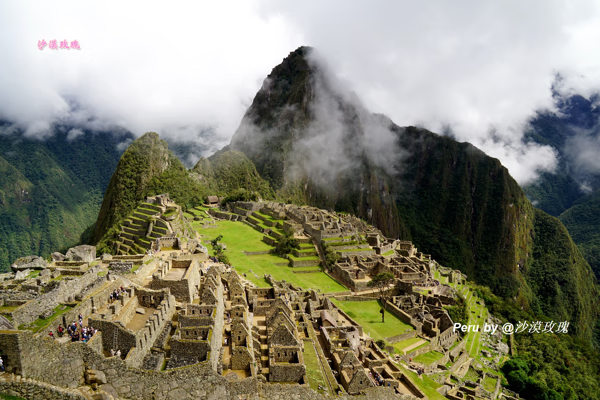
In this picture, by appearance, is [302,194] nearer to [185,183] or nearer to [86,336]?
[185,183]

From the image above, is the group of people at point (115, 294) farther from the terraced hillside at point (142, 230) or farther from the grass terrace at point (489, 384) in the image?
the grass terrace at point (489, 384)

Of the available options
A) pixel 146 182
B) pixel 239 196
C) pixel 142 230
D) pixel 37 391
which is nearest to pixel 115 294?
pixel 37 391

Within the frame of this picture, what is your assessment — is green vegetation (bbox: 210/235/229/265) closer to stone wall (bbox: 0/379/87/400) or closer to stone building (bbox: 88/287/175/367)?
stone building (bbox: 88/287/175/367)

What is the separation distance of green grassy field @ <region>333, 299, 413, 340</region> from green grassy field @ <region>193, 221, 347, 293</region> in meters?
3.30

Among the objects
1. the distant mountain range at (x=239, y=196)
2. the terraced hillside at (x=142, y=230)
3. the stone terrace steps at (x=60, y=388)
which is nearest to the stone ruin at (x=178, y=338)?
the stone terrace steps at (x=60, y=388)

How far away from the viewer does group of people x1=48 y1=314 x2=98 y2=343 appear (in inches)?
527

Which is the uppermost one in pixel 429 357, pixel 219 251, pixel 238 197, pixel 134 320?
pixel 238 197

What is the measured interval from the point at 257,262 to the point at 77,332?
3375cm

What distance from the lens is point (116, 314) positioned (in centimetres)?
1513

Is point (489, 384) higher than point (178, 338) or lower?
lower

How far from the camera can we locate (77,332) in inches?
542

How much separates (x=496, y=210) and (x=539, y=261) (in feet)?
126

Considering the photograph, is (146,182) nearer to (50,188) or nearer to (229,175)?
(50,188)

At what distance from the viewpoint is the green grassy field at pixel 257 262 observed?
135 ft
